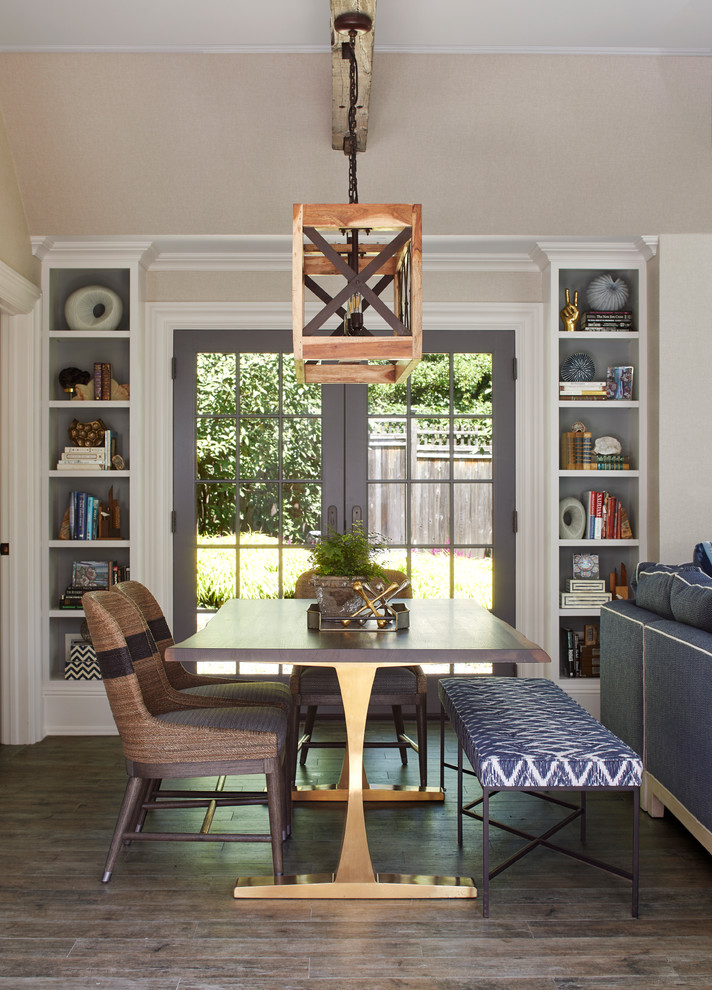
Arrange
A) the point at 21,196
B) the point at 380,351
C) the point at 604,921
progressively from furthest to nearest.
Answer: the point at 21,196, the point at 380,351, the point at 604,921

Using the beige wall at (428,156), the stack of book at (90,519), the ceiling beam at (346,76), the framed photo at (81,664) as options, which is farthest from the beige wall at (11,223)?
the framed photo at (81,664)

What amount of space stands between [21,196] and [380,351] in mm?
2819

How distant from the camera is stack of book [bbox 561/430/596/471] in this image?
4.84 meters

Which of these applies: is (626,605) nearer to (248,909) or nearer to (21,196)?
(248,909)

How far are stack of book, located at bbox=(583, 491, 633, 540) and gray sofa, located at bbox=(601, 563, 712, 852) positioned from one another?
1055mm

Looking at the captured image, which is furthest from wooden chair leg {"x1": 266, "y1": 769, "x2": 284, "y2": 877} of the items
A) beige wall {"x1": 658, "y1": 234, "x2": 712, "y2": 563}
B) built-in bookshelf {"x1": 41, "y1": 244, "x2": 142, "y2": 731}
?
beige wall {"x1": 658, "y1": 234, "x2": 712, "y2": 563}

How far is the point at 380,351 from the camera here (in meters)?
2.73

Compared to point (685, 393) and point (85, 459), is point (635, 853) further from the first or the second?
point (85, 459)

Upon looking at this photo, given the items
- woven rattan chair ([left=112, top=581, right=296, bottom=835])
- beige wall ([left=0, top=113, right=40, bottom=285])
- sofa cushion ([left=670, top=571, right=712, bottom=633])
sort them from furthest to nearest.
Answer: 1. beige wall ([left=0, top=113, right=40, bottom=285])
2. woven rattan chair ([left=112, top=581, right=296, bottom=835])
3. sofa cushion ([left=670, top=571, right=712, bottom=633])

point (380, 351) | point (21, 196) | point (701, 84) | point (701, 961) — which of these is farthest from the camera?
point (21, 196)

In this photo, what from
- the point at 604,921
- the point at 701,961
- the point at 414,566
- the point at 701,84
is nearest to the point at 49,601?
the point at 414,566

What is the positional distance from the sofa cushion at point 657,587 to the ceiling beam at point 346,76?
2427 millimetres

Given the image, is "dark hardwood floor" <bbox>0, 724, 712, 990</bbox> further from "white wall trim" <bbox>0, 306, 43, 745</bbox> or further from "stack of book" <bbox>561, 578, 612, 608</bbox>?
"stack of book" <bbox>561, 578, 612, 608</bbox>

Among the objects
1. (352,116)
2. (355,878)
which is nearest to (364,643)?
(355,878)
